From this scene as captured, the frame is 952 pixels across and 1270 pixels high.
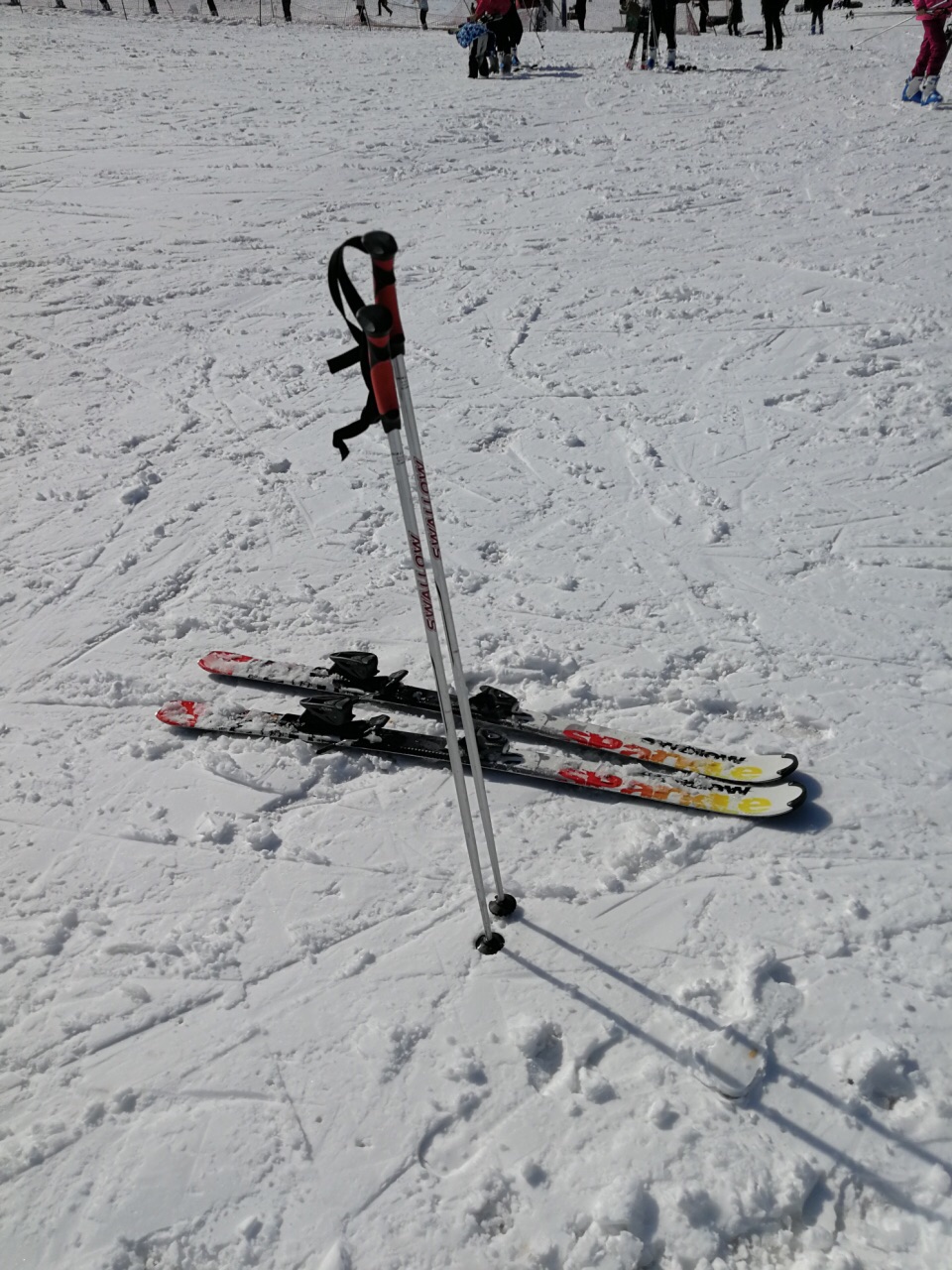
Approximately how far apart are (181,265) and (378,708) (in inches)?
341

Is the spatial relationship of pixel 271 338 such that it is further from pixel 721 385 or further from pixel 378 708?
pixel 378 708

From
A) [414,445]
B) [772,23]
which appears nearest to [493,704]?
[414,445]

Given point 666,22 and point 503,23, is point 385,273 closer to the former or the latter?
point 666,22

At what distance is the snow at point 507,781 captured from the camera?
8.87 feet

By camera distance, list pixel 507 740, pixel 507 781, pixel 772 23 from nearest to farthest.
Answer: pixel 507 781
pixel 507 740
pixel 772 23

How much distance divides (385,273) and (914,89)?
14664 mm

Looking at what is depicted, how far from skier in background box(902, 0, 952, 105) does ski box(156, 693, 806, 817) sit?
13.5 m

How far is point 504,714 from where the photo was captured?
4.27m

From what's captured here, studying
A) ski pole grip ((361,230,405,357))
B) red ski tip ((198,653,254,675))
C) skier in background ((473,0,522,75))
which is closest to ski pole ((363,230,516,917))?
ski pole grip ((361,230,405,357))

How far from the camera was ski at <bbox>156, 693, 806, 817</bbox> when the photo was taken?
3.79m

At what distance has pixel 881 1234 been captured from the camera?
2467 millimetres

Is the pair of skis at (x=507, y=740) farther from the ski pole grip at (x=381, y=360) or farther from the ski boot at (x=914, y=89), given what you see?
the ski boot at (x=914, y=89)

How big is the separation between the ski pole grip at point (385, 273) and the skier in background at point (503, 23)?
18.8 meters

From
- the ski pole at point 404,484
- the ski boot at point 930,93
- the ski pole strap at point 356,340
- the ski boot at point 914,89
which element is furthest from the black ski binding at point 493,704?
the ski boot at point 914,89
